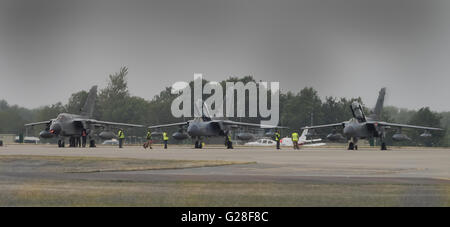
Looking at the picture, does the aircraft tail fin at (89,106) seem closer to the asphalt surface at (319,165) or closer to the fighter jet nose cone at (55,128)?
the fighter jet nose cone at (55,128)

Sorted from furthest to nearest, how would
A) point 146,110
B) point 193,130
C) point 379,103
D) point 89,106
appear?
1. point 146,110
2. point 89,106
3. point 379,103
4. point 193,130

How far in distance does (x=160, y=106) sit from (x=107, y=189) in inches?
5012

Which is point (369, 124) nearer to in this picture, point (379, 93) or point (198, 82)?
point (379, 93)

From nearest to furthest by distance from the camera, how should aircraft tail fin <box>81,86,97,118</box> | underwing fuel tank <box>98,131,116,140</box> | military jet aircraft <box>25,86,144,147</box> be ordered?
military jet aircraft <box>25,86,144,147</box>
aircraft tail fin <box>81,86,97,118</box>
underwing fuel tank <box>98,131,116,140</box>

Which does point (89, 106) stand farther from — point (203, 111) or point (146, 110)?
point (146, 110)

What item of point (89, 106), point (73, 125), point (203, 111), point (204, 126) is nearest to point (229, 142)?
point (204, 126)

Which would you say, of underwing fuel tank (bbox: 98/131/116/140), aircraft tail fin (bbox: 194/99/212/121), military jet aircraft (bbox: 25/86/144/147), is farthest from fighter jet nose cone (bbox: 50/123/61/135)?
aircraft tail fin (bbox: 194/99/212/121)

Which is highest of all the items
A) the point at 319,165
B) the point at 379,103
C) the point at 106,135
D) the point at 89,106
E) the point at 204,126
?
the point at 379,103

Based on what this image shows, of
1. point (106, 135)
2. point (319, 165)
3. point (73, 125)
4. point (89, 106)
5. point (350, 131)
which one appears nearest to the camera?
point (319, 165)

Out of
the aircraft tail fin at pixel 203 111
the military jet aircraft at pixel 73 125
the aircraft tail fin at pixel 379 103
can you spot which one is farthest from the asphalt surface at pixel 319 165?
the aircraft tail fin at pixel 379 103

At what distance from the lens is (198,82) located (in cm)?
14488

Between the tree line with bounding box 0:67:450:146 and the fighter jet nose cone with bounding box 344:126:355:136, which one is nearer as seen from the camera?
the fighter jet nose cone with bounding box 344:126:355:136

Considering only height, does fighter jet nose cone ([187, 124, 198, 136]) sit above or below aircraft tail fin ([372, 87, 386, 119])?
below

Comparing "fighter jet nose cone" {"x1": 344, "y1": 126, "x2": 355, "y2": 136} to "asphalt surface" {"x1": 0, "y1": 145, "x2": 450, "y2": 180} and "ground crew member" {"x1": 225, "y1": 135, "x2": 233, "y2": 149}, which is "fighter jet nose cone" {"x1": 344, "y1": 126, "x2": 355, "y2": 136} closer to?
"ground crew member" {"x1": 225, "y1": 135, "x2": 233, "y2": 149}
